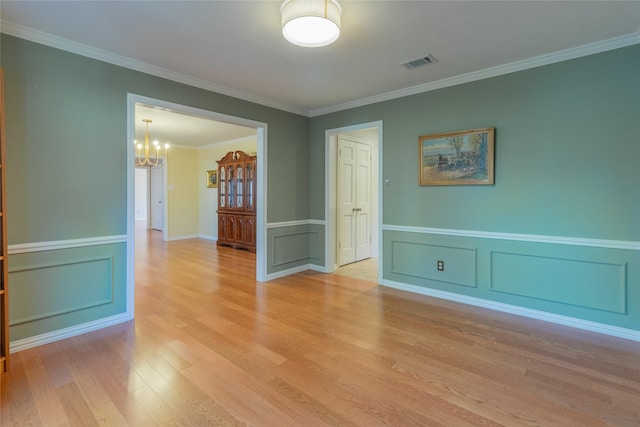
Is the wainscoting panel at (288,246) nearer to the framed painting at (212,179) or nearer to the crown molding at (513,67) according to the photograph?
the crown molding at (513,67)

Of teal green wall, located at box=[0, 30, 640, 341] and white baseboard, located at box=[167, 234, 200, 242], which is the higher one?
teal green wall, located at box=[0, 30, 640, 341]

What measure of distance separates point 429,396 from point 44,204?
3193 mm

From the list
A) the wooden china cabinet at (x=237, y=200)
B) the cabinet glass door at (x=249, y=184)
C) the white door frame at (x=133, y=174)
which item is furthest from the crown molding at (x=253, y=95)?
the wooden china cabinet at (x=237, y=200)

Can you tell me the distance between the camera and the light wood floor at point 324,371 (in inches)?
69.7

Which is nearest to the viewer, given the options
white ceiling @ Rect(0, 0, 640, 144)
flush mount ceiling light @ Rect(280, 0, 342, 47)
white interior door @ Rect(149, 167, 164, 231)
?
flush mount ceiling light @ Rect(280, 0, 342, 47)

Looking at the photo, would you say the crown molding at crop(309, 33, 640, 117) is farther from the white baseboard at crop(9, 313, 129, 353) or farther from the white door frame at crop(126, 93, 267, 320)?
the white baseboard at crop(9, 313, 129, 353)

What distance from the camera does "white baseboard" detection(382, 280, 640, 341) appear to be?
8.97ft

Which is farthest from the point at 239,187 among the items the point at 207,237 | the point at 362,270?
the point at 362,270

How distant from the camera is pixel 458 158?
3512 mm

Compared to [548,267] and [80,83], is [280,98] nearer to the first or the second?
[80,83]

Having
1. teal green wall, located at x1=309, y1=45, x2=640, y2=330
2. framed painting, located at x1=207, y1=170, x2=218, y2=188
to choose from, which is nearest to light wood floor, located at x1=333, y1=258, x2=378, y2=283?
teal green wall, located at x1=309, y1=45, x2=640, y2=330

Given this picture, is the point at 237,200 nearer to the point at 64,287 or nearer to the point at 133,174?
the point at 133,174

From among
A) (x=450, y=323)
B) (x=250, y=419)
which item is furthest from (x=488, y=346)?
(x=250, y=419)

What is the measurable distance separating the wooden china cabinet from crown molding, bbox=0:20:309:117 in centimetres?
276
